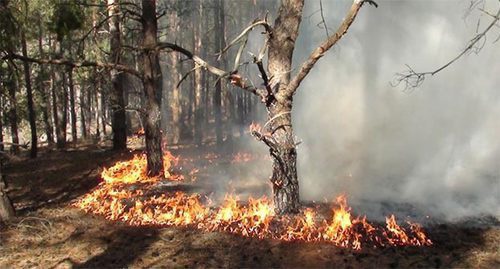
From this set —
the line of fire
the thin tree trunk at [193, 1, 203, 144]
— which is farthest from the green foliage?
the thin tree trunk at [193, 1, 203, 144]

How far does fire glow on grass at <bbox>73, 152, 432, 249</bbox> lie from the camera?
775cm

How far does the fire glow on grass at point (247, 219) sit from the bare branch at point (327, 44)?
258 centimetres

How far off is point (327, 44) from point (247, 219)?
380 cm

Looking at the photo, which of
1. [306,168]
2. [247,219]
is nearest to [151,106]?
[306,168]

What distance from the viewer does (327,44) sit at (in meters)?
8.06

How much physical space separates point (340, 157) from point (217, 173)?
416 cm

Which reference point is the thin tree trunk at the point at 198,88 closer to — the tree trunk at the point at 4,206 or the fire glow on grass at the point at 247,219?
the fire glow on grass at the point at 247,219

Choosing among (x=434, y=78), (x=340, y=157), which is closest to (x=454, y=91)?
(x=434, y=78)

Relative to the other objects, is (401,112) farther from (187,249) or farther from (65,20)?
(65,20)

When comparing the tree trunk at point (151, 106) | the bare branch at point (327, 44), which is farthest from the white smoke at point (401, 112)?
the tree trunk at point (151, 106)

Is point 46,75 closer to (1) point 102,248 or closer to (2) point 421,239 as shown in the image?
(1) point 102,248

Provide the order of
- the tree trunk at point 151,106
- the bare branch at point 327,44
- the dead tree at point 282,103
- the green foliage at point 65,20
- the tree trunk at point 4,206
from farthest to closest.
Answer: the tree trunk at point 151,106, the green foliage at point 65,20, the tree trunk at point 4,206, the dead tree at point 282,103, the bare branch at point 327,44

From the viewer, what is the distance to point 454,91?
13.7 m

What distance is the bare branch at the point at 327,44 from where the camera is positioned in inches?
313
